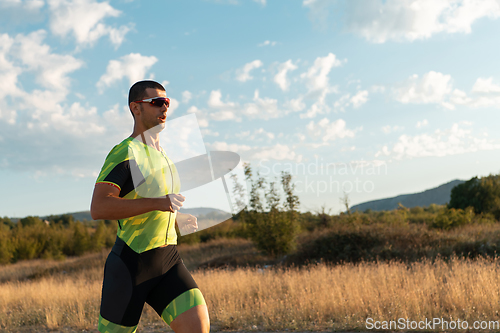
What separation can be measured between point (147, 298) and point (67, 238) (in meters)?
35.9

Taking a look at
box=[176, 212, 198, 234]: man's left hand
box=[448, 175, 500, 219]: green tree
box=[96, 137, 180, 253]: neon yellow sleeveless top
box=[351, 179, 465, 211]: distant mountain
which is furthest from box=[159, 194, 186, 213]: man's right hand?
box=[351, 179, 465, 211]: distant mountain

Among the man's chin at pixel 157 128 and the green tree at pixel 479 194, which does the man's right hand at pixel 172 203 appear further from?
the green tree at pixel 479 194

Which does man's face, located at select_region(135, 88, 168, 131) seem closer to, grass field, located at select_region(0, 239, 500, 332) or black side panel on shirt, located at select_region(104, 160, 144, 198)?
black side panel on shirt, located at select_region(104, 160, 144, 198)

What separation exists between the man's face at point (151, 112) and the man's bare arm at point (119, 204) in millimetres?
568

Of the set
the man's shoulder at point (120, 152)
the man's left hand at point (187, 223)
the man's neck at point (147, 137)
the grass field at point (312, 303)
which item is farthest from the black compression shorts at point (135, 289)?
the grass field at point (312, 303)

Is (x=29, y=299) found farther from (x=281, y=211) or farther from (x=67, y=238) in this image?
(x=67, y=238)

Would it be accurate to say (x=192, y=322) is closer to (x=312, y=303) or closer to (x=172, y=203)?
(x=172, y=203)

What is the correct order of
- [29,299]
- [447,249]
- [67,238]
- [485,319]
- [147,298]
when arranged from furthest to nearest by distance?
[67,238] → [447,249] → [29,299] → [485,319] → [147,298]

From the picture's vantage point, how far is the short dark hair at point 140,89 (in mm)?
2424

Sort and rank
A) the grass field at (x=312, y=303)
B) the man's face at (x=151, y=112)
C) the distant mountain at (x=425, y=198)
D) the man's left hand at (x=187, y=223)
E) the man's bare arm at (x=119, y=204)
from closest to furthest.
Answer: the man's bare arm at (x=119, y=204) → the man's face at (x=151, y=112) → the man's left hand at (x=187, y=223) → the grass field at (x=312, y=303) → the distant mountain at (x=425, y=198)

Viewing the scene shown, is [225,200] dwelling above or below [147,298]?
above

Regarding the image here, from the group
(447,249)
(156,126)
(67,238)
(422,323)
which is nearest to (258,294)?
(422,323)

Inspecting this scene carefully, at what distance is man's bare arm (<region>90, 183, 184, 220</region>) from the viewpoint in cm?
200

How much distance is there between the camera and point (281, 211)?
1705 centimetres
